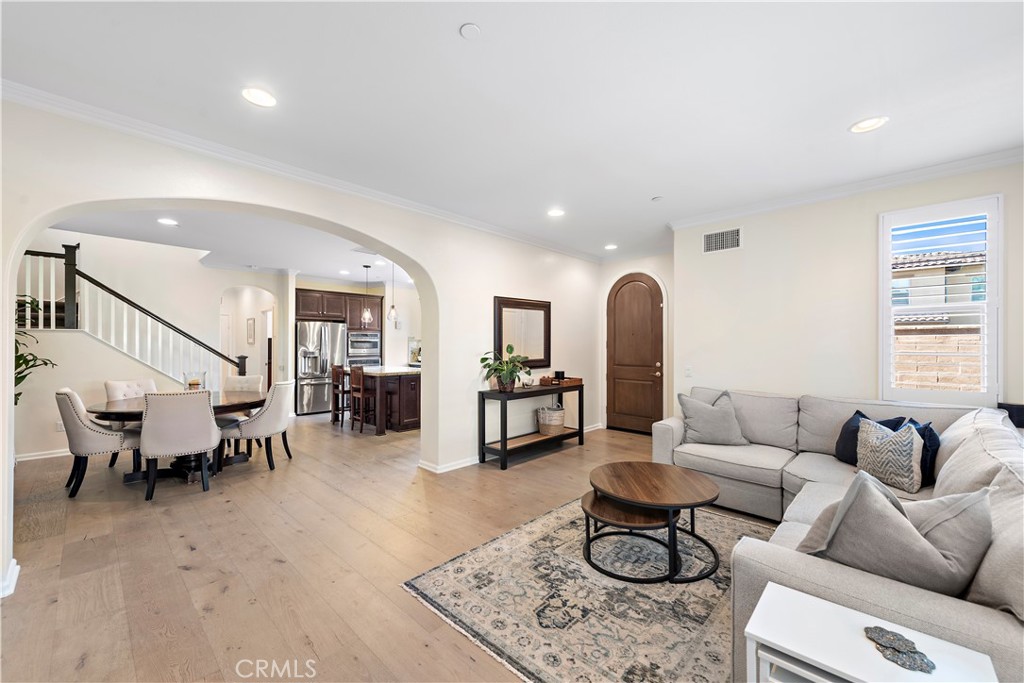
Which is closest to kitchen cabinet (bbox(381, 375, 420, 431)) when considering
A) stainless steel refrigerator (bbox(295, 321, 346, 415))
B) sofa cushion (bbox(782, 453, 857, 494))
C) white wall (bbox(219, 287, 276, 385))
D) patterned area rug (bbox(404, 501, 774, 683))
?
stainless steel refrigerator (bbox(295, 321, 346, 415))

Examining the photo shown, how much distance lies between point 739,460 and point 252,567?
3403 millimetres

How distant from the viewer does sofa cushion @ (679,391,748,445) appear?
11.8 ft

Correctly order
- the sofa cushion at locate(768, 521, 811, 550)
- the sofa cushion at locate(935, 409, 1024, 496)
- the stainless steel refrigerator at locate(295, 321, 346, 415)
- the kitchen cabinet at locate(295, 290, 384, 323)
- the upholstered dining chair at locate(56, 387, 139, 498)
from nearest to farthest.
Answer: the sofa cushion at locate(935, 409, 1024, 496)
the sofa cushion at locate(768, 521, 811, 550)
the upholstered dining chair at locate(56, 387, 139, 498)
the stainless steel refrigerator at locate(295, 321, 346, 415)
the kitchen cabinet at locate(295, 290, 384, 323)

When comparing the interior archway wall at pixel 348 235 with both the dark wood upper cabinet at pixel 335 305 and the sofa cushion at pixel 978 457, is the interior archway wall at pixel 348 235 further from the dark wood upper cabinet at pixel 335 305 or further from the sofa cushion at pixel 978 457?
the dark wood upper cabinet at pixel 335 305

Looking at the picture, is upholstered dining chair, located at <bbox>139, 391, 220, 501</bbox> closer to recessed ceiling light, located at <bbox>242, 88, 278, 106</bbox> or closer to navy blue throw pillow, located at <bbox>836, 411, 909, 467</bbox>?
recessed ceiling light, located at <bbox>242, 88, 278, 106</bbox>

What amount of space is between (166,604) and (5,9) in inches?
108

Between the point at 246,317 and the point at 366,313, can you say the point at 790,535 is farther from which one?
the point at 246,317

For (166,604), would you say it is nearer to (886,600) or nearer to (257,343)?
(886,600)

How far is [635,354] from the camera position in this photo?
20.7 feet

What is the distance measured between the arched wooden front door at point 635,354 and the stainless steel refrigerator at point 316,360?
5111 millimetres

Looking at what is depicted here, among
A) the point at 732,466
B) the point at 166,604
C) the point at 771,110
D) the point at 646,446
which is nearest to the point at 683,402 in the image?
the point at 732,466

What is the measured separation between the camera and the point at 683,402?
3.79 m

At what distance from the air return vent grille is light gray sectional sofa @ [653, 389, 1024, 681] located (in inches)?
58.4

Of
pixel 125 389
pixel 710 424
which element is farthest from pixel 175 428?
pixel 710 424
